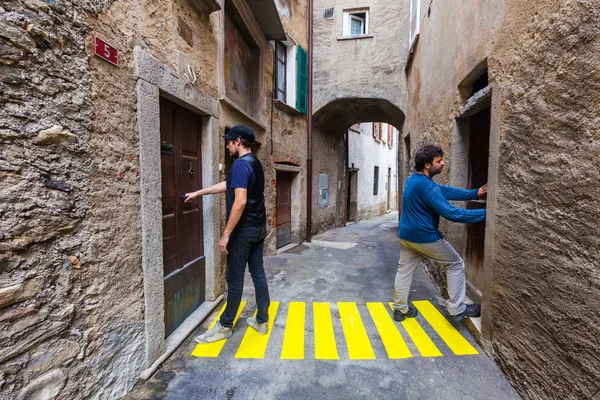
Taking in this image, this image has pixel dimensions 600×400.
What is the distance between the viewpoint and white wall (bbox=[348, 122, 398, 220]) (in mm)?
11711

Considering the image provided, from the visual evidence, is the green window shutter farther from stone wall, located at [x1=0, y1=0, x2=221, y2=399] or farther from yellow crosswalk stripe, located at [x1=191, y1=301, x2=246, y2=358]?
yellow crosswalk stripe, located at [x1=191, y1=301, x2=246, y2=358]

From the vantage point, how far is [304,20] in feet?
22.2

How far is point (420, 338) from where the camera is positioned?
8.75 ft

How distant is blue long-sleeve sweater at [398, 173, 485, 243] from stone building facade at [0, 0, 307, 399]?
2087mm

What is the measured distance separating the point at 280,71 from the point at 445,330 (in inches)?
216

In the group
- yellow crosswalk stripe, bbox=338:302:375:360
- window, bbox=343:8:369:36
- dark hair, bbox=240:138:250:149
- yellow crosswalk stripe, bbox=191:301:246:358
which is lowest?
yellow crosswalk stripe, bbox=338:302:375:360

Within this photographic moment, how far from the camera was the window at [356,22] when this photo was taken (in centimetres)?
738

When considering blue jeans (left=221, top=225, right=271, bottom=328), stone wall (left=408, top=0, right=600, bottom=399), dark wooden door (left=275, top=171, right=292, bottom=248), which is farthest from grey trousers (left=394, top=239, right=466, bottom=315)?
dark wooden door (left=275, top=171, right=292, bottom=248)

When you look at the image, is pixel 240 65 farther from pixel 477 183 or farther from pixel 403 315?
pixel 403 315

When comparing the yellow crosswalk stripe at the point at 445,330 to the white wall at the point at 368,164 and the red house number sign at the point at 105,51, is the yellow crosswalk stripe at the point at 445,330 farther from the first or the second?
the white wall at the point at 368,164

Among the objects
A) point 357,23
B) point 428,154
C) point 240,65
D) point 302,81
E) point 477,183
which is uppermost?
point 357,23

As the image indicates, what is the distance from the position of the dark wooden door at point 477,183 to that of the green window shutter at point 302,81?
4094mm

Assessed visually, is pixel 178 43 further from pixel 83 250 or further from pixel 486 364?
pixel 486 364

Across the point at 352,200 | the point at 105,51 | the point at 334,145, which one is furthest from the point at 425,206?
the point at 352,200
